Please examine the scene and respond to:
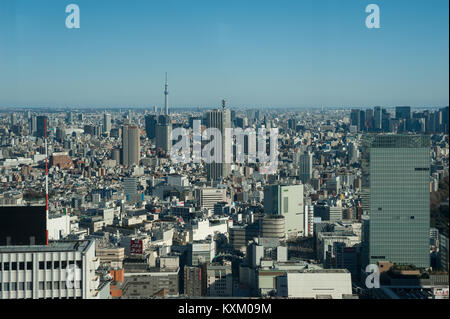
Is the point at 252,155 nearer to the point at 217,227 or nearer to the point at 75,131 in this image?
the point at 217,227

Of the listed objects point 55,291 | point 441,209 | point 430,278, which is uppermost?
point 441,209

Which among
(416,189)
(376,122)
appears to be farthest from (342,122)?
(416,189)

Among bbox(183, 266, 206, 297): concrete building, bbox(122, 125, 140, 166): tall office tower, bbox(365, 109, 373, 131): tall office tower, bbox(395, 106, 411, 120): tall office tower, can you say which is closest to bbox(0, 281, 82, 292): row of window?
bbox(183, 266, 206, 297): concrete building

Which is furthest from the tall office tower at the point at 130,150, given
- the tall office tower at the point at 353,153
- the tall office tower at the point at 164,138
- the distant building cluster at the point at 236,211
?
the tall office tower at the point at 353,153

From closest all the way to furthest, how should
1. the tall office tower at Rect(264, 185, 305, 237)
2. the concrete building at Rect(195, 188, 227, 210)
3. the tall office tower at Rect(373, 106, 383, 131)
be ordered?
the tall office tower at Rect(373, 106, 383, 131) < the tall office tower at Rect(264, 185, 305, 237) < the concrete building at Rect(195, 188, 227, 210)

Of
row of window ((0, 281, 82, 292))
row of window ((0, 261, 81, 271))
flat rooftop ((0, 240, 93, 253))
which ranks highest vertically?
flat rooftop ((0, 240, 93, 253))

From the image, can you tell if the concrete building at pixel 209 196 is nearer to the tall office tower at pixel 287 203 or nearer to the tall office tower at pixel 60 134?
the tall office tower at pixel 287 203

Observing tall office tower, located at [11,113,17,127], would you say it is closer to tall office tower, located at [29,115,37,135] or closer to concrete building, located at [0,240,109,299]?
tall office tower, located at [29,115,37,135]
